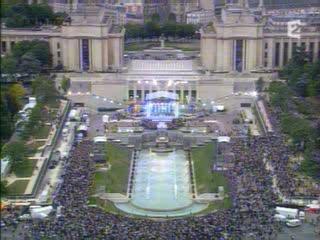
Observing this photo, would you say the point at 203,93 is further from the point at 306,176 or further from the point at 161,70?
the point at 306,176

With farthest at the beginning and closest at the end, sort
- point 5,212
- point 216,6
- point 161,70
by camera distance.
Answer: point 216,6
point 161,70
point 5,212

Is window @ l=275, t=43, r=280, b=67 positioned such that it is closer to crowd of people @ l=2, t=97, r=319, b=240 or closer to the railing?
the railing

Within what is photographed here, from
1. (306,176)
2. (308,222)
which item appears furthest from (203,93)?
(308,222)

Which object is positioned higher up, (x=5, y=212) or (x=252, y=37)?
(x=252, y=37)

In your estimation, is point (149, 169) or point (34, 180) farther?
point (149, 169)

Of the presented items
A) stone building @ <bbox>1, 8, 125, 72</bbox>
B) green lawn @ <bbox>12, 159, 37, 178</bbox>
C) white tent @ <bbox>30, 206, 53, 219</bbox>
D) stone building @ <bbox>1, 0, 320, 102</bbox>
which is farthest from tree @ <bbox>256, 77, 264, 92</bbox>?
white tent @ <bbox>30, 206, 53, 219</bbox>

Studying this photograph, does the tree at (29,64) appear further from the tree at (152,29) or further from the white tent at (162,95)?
the tree at (152,29)

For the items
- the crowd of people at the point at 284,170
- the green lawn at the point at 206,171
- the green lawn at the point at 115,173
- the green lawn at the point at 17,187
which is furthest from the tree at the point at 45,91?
the crowd of people at the point at 284,170
